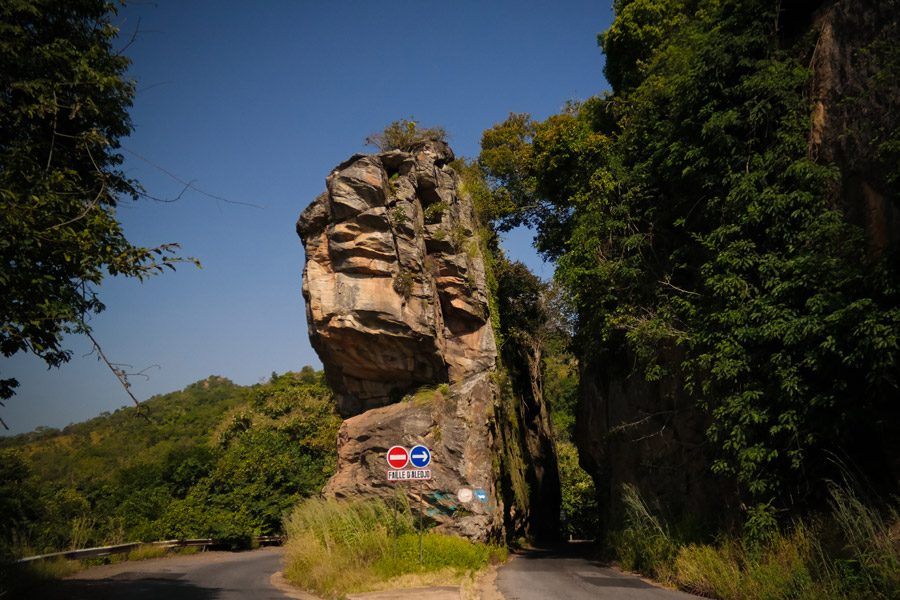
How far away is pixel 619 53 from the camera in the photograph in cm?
2125

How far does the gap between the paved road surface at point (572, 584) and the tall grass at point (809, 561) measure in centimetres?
70

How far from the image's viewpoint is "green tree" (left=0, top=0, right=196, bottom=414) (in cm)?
581

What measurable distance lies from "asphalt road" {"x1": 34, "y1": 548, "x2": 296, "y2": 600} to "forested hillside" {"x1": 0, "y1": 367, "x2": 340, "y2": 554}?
7.43 feet

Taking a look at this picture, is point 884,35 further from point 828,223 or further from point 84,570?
point 84,570

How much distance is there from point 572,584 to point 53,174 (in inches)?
442

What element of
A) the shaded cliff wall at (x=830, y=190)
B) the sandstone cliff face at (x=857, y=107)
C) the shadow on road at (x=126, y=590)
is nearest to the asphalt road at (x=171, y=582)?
the shadow on road at (x=126, y=590)

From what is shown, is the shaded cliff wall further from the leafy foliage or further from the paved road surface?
the paved road surface

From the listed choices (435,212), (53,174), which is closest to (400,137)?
(435,212)

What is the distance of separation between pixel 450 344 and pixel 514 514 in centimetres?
756

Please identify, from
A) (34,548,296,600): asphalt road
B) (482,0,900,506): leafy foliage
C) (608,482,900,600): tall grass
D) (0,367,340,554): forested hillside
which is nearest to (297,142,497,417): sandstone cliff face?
(482,0,900,506): leafy foliage

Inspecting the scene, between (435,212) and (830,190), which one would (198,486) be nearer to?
(435,212)

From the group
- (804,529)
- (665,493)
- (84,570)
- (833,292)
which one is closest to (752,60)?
(833,292)

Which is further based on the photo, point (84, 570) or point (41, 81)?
point (84, 570)

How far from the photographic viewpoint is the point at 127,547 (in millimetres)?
16891
